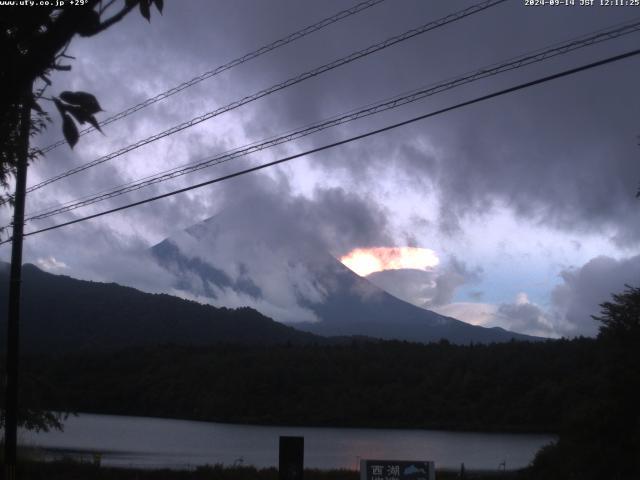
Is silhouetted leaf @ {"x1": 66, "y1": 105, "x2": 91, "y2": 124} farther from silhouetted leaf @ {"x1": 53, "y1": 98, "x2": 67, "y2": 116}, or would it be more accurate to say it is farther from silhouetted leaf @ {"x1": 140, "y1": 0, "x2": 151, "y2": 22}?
silhouetted leaf @ {"x1": 140, "y1": 0, "x2": 151, "y2": 22}

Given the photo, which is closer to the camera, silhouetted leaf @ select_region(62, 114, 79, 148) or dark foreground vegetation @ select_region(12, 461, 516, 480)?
silhouetted leaf @ select_region(62, 114, 79, 148)

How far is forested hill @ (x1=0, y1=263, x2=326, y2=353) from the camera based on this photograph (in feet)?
302

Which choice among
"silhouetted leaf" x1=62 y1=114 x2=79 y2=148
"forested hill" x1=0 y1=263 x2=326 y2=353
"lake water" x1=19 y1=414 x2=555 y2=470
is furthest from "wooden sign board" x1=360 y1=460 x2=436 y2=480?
"forested hill" x1=0 y1=263 x2=326 y2=353

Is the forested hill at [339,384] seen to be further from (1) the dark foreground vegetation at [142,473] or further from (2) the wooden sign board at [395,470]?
(2) the wooden sign board at [395,470]

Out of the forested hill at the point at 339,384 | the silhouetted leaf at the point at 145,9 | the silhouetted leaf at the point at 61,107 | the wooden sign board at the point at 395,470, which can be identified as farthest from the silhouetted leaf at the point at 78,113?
the forested hill at the point at 339,384

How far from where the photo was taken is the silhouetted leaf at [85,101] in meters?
4.54

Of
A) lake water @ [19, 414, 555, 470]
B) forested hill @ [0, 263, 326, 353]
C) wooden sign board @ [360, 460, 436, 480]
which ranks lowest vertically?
lake water @ [19, 414, 555, 470]

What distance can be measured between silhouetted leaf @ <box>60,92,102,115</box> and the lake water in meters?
29.9

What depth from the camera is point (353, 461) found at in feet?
129

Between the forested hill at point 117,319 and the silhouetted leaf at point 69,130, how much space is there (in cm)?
7746

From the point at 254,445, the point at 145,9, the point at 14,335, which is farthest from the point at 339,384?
the point at 145,9

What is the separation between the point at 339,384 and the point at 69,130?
83162mm

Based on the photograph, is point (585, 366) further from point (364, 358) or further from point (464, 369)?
point (364, 358)

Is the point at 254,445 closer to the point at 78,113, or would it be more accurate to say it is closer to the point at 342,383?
the point at 342,383
